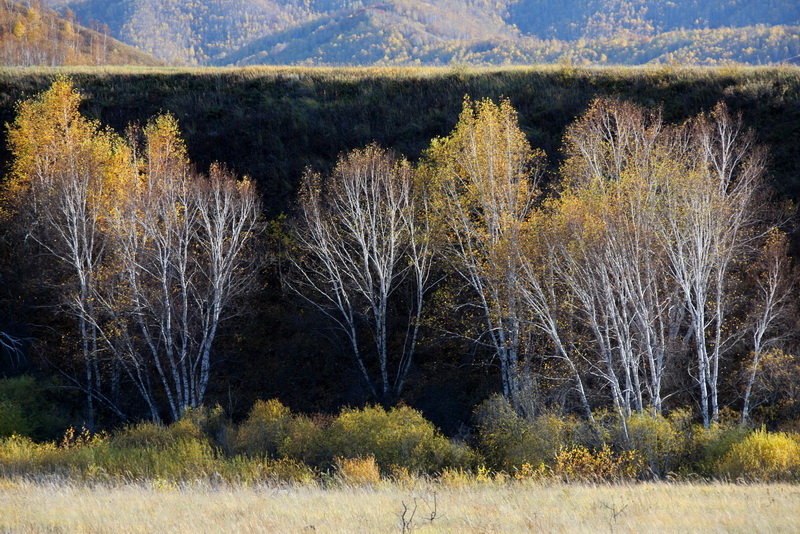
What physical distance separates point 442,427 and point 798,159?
23.7m

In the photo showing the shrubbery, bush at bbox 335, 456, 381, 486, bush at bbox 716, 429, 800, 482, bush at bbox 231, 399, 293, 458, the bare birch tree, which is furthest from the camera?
the bare birch tree

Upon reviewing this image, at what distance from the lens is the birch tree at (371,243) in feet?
81.5

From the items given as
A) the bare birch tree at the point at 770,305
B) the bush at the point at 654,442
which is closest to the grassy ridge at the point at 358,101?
the bare birch tree at the point at 770,305

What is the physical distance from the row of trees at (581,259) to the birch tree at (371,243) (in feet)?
0.34

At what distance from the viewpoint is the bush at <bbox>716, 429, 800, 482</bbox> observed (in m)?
15.3

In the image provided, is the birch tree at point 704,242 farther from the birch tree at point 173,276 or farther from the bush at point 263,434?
the birch tree at point 173,276

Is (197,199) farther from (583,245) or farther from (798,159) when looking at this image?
(798,159)

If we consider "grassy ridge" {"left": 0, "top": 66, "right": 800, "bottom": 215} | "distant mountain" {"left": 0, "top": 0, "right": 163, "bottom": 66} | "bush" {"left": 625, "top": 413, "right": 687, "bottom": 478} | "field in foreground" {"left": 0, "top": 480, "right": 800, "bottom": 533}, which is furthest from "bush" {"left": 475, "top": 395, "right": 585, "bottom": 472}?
"distant mountain" {"left": 0, "top": 0, "right": 163, "bottom": 66}

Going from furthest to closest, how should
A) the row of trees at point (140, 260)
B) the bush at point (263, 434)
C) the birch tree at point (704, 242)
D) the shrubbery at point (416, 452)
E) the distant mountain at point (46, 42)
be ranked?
the distant mountain at point (46, 42) < the row of trees at point (140, 260) < the bush at point (263, 434) < the birch tree at point (704, 242) < the shrubbery at point (416, 452)

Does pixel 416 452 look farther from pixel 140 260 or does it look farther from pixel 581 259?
pixel 140 260

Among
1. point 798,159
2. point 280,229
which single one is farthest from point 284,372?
point 798,159

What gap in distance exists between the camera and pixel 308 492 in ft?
44.8

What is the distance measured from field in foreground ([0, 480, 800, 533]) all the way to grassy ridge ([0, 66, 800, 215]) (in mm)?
22902

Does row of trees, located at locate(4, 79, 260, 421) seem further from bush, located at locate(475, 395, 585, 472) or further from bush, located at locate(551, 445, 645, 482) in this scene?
bush, located at locate(551, 445, 645, 482)
